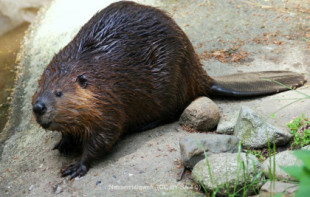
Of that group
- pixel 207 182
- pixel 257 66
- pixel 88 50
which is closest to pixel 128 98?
pixel 88 50

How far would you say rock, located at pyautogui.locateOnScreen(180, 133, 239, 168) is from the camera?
3033 millimetres

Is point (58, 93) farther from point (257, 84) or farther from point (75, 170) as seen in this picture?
point (257, 84)

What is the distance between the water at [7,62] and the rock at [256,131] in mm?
2679

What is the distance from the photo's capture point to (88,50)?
3.62 m

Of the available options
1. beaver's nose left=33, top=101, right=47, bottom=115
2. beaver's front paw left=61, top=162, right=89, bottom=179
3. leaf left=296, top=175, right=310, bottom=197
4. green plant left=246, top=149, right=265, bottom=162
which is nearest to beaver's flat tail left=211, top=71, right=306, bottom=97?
green plant left=246, top=149, right=265, bottom=162

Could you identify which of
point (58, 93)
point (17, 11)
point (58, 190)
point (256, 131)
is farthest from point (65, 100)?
point (17, 11)

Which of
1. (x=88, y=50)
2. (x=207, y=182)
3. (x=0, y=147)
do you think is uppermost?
(x=88, y=50)

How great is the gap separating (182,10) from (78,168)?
3.27 metres

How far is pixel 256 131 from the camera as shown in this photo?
3238mm

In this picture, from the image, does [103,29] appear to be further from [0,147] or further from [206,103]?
[0,147]

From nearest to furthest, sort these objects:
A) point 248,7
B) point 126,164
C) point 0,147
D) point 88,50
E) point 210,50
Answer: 1. point 126,164
2. point 88,50
3. point 0,147
4. point 210,50
5. point 248,7

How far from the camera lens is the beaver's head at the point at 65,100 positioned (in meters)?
3.17

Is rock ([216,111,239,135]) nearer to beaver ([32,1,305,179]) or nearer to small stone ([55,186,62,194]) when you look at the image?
beaver ([32,1,305,179])

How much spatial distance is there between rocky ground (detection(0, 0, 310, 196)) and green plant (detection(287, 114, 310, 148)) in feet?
0.33
